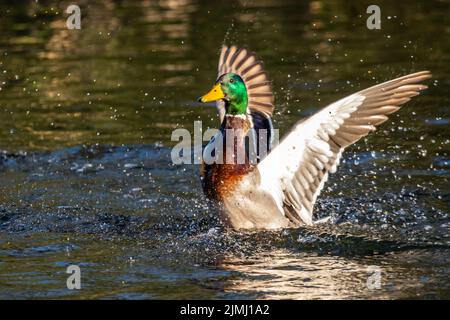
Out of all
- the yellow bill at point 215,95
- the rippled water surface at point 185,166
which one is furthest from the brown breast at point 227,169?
the rippled water surface at point 185,166

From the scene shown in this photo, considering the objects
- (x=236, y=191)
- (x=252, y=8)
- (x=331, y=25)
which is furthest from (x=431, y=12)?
(x=236, y=191)

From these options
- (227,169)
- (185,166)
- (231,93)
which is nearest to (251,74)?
(231,93)

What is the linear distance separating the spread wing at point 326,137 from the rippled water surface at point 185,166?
41 cm

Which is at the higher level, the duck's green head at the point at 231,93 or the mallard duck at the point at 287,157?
the duck's green head at the point at 231,93

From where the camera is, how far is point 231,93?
7594 mm

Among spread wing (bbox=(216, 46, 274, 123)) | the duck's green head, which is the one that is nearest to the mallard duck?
the duck's green head

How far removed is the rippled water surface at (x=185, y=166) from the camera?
666cm

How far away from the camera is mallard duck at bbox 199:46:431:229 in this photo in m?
7.18

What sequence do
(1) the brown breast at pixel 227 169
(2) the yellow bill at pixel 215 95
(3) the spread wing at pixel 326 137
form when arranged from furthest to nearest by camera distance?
(2) the yellow bill at pixel 215 95 → (1) the brown breast at pixel 227 169 → (3) the spread wing at pixel 326 137

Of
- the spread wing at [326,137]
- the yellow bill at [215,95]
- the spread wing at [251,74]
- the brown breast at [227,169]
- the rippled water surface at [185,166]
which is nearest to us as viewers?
the rippled water surface at [185,166]

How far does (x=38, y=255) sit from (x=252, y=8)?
1029 cm

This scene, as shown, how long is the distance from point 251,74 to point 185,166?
142cm

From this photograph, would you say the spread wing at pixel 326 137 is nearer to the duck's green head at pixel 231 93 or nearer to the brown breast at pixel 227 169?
the brown breast at pixel 227 169
